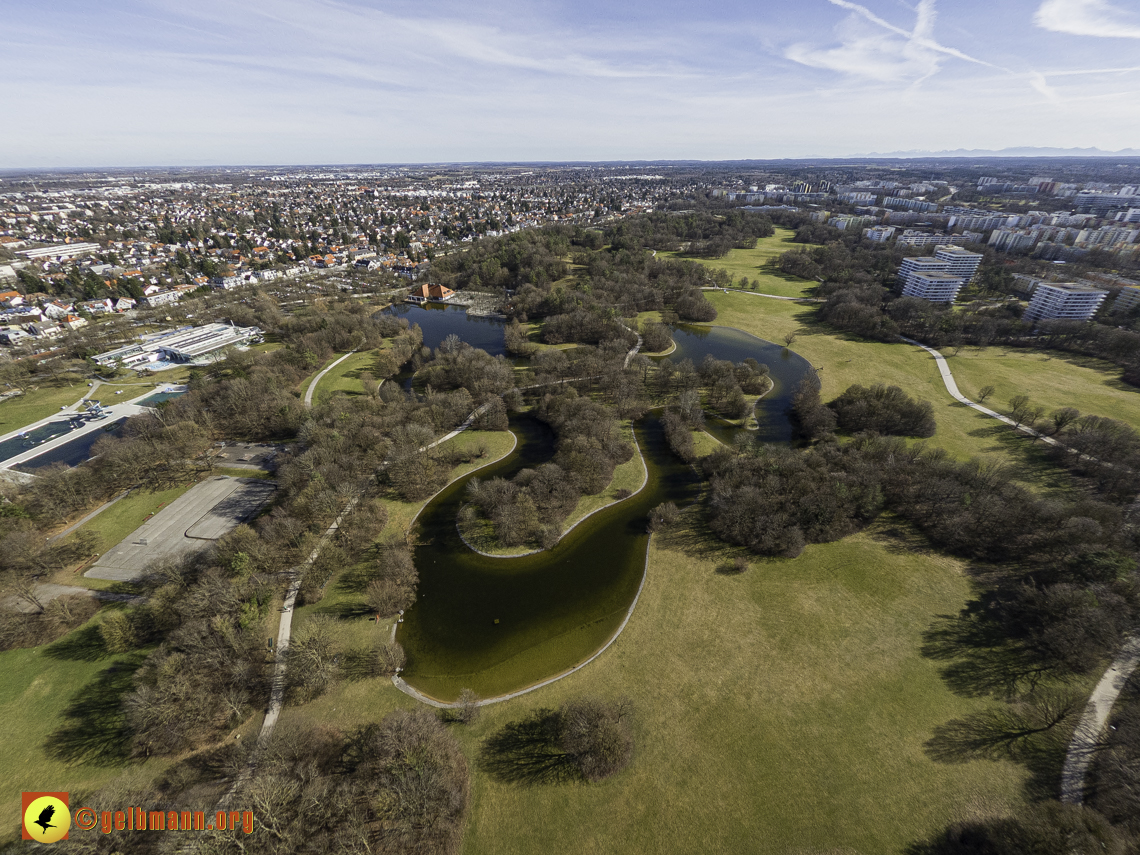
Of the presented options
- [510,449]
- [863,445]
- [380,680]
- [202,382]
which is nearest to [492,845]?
[380,680]

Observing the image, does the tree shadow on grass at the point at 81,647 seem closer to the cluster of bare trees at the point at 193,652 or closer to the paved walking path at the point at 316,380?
the cluster of bare trees at the point at 193,652

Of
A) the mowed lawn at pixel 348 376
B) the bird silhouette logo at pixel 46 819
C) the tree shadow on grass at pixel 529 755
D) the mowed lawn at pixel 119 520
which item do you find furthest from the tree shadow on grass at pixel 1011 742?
the mowed lawn at pixel 348 376

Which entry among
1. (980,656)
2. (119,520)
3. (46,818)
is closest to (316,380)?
(119,520)

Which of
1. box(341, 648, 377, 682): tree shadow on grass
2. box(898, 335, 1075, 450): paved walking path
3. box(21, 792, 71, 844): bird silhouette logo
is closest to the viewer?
box(21, 792, 71, 844): bird silhouette logo

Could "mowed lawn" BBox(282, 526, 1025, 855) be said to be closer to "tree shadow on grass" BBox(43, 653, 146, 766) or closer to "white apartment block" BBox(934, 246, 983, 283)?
"tree shadow on grass" BBox(43, 653, 146, 766)

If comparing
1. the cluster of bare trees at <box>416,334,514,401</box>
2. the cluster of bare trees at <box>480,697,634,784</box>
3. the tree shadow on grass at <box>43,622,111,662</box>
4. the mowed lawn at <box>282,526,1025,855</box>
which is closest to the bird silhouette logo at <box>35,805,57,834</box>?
the mowed lawn at <box>282,526,1025,855</box>
